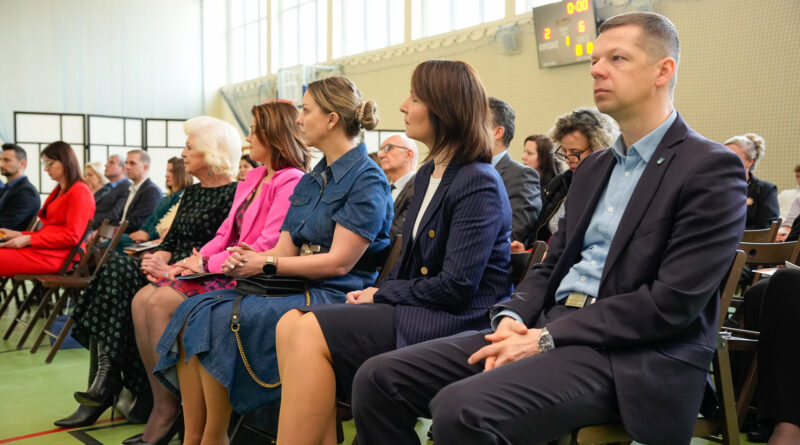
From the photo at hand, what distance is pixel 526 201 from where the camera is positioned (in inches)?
151

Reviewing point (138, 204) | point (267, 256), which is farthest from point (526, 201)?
point (138, 204)

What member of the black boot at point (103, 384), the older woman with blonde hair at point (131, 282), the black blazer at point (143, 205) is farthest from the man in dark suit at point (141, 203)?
the black boot at point (103, 384)

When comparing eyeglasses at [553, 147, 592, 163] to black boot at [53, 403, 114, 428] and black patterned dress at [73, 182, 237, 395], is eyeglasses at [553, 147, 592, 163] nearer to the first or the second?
black patterned dress at [73, 182, 237, 395]

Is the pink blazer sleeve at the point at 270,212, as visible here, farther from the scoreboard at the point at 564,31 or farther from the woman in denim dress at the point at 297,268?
the scoreboard at the point at 564,31

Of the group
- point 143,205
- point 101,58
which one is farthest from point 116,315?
point 101,58

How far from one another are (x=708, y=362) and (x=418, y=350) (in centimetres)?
65

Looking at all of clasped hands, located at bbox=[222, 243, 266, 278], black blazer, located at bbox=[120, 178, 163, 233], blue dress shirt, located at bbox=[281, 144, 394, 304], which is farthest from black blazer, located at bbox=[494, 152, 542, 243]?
black blazer, located at bbox=[120, 178, 163, 233]

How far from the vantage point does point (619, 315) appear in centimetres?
154

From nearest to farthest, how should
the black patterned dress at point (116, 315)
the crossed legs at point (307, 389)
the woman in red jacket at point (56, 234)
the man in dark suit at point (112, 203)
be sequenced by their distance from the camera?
the crossed legs at point (307, 389) → the black patterned dress at point (116, 315) → the woman in red jacket at point (56, 234) → the man in dark suit at point (112, 203)

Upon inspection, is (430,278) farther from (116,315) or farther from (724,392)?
(116,315)

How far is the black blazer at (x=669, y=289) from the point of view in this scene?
4.94 ft

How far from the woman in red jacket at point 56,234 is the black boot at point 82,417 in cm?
233

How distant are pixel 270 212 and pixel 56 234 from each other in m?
2.92

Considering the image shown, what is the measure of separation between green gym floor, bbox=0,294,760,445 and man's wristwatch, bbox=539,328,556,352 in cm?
158
